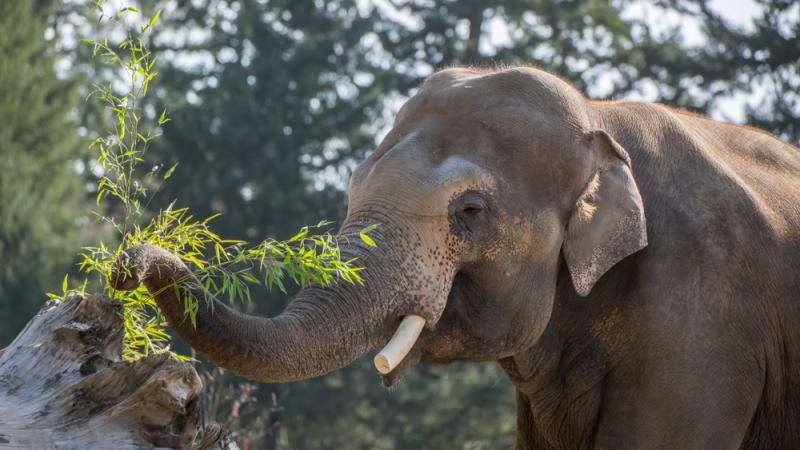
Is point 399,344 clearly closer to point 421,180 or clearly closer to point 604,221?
point 421,180

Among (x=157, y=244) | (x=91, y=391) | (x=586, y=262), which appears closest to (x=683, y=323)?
(x=586, y=262)

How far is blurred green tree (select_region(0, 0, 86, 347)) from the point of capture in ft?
68.9

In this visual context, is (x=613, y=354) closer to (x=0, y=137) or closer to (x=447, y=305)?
(x=447, y=305)

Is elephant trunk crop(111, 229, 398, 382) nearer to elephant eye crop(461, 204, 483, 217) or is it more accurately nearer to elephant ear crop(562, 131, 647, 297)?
elephant eye crop(461, 204, 483, 217)

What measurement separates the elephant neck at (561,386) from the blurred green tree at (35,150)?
16838 mm

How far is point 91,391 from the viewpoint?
3.18m

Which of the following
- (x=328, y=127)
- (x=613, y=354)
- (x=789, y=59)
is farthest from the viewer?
(x=328, y=127)

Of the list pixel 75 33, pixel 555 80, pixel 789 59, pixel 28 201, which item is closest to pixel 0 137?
pixel 28 201

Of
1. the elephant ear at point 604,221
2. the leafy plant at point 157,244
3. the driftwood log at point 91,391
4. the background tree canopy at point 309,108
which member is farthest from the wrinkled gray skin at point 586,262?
the background tree canopy at point 309,108

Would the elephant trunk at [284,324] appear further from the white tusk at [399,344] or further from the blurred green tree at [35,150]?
the blurred green tree at [35,150]

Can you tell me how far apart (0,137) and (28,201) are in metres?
1.34

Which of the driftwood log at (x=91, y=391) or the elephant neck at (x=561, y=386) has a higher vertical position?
the driftwood log at (x=91, y=391)

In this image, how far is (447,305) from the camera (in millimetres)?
4266

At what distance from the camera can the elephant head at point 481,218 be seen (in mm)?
4043
